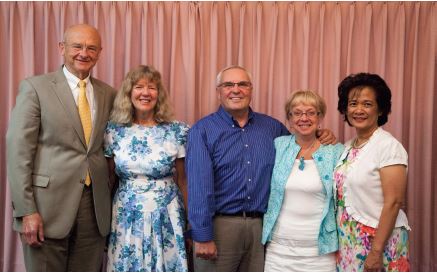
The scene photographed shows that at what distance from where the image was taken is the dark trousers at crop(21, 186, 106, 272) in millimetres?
2123

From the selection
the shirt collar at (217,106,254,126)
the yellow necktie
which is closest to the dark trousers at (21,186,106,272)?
the yellow necktie

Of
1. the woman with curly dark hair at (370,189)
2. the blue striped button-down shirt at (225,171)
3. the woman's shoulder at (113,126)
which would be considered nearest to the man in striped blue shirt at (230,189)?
the blue striped button-down shirt at (225,171)

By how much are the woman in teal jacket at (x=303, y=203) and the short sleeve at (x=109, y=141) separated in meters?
0.86

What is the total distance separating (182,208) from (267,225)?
1.58 ft

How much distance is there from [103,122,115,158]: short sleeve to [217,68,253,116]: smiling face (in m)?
0.61

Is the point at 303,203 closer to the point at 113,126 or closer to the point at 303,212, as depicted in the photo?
the point at 303,212

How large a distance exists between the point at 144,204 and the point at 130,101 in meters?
0.55

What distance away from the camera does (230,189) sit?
2203 mm

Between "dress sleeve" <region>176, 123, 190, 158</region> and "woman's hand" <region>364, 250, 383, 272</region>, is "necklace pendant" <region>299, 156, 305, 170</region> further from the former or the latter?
"dress sleeve" <region>176, 123, 190, 158</region>

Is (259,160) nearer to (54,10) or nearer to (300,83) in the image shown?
(300,83)

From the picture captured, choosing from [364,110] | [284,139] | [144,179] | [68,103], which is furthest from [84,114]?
[364,110]

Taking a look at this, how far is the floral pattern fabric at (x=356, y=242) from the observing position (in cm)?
195

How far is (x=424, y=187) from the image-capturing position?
286 centimetres

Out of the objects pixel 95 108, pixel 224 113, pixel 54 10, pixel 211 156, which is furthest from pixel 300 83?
pixel 54 10
